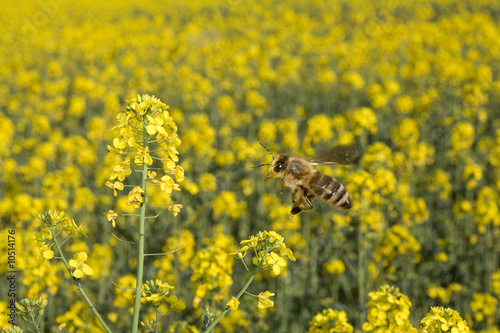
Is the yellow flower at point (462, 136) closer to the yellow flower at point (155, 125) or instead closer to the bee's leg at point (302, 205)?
the bee's leg at point (302, 205)

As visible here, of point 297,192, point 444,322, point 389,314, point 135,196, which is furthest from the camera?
point 297,192

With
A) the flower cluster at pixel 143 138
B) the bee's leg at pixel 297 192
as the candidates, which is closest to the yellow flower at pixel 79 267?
the flower cluster at pixel 143 138

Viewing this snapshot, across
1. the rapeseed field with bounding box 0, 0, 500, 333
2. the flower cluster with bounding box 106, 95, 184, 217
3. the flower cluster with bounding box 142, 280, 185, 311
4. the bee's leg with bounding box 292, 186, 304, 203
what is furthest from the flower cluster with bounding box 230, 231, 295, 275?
the bee's leg with bounding box 292, 186, 304, 203

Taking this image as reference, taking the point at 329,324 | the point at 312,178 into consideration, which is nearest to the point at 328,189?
the point at 312,178

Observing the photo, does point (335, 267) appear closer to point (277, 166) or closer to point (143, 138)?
point (277, 166)

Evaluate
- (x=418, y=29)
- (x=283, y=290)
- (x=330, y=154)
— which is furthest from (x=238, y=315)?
(x=418, y=29)

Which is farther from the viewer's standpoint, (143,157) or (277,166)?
(277,166)

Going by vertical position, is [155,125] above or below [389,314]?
above
